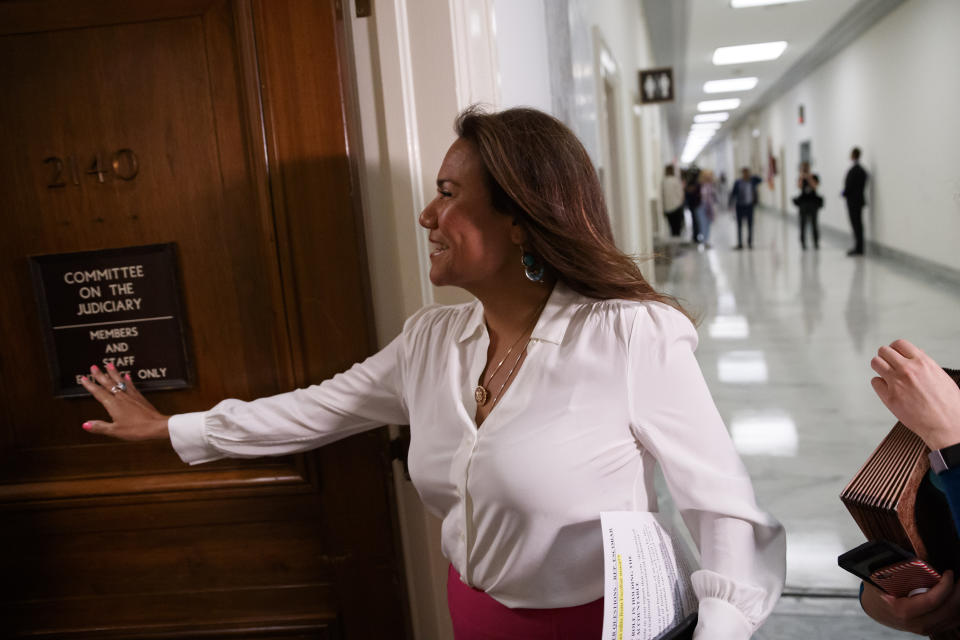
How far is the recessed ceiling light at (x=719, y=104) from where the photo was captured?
22766mm

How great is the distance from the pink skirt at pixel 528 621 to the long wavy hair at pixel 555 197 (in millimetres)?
535

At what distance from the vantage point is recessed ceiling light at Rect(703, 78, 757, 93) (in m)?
18.3

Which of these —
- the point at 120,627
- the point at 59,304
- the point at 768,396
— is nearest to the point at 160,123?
the point at 59,304

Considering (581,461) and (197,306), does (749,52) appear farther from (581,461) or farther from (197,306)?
(581,461)

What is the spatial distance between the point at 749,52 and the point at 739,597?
1499 cm

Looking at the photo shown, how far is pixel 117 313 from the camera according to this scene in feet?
5.68

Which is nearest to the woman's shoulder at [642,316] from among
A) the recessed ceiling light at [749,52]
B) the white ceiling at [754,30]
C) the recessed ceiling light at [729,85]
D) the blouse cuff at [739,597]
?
the blouse cuff at [739,597]

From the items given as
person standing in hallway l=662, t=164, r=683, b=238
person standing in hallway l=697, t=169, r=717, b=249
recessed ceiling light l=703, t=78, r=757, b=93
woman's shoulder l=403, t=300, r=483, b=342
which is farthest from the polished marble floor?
recessed ceiling light l=703, t=78, r=757, b=93

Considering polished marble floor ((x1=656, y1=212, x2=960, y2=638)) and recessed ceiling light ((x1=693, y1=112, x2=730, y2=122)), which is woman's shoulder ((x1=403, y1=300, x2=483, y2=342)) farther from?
recessed ceiling light ((x1=693, y1=112, x2=730, y2=122))

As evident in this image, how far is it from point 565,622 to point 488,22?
1.31 metres

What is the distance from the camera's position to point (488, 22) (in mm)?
1814

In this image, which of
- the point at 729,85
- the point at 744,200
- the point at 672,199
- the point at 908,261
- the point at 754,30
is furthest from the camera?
the point at 729,85

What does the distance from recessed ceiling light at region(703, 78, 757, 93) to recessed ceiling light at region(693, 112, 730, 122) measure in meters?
6.66

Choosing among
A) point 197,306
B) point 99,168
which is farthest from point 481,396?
point 99,168
